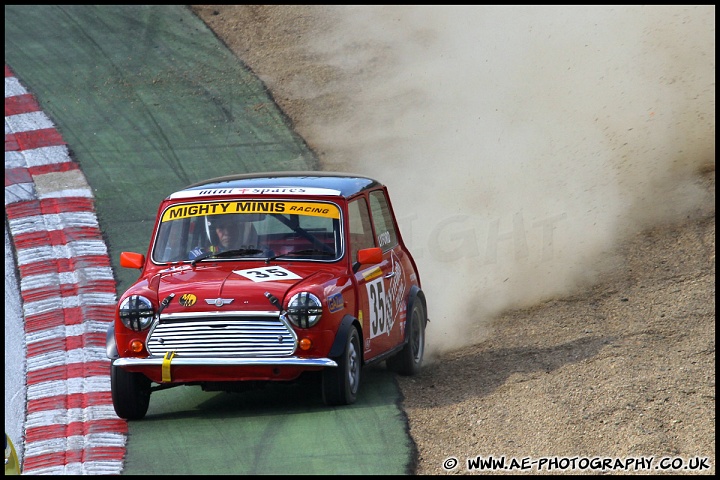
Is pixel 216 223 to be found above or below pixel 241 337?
above

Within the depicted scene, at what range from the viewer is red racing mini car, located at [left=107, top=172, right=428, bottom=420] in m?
8.52

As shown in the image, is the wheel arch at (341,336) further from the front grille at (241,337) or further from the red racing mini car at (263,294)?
the front grille at (241,337)

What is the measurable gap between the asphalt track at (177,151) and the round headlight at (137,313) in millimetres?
804

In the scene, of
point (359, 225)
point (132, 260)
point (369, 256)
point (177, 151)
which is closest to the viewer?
point (369, 256)

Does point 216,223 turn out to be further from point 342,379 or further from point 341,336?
point 342,379

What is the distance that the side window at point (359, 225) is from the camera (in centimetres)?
956

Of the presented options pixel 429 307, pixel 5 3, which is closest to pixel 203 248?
pixel 429 307

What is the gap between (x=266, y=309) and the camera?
8523mm

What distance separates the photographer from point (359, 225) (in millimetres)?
9750

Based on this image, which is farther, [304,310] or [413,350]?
[413,350]

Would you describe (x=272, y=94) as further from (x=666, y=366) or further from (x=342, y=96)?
(x=666, y=366)

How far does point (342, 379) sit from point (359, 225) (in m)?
1.59

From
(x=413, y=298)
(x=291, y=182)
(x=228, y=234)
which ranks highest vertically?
(x=291, y=182)

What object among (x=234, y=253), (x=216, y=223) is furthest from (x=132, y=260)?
(x=234, y=253)
